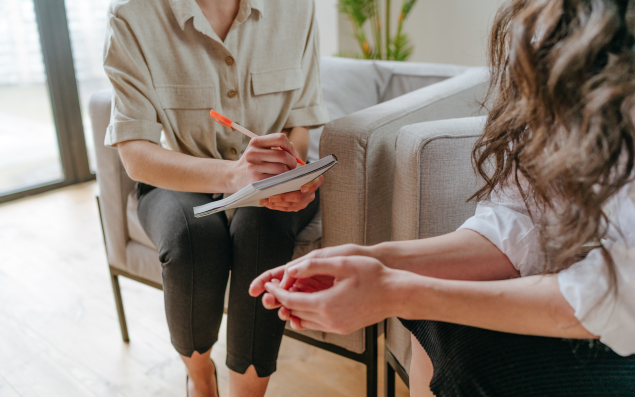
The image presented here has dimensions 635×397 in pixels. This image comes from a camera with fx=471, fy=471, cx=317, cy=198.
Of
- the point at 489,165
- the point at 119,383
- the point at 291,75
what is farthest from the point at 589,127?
the point at 119,383

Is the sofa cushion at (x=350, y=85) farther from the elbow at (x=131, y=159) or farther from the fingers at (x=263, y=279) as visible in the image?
the fingers at (x=263, y=279)

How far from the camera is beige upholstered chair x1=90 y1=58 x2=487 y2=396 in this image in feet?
3.00

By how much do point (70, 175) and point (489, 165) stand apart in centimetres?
252

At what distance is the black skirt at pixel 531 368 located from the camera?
53 centimetres

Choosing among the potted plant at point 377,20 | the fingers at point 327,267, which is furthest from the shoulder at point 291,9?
the potted plant at point 377,20

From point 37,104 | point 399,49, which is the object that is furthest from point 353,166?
point 37,104

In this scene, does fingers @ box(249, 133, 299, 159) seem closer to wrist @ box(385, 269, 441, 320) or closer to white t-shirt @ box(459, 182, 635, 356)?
wrist @ box(385, 269, 441, 320)

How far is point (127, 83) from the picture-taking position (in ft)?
3.09

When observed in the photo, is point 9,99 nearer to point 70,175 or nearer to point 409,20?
point 70,175

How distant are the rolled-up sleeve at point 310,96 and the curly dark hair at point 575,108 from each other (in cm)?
61

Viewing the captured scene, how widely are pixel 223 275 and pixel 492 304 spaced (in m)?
0.55

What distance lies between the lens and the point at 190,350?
93 cm

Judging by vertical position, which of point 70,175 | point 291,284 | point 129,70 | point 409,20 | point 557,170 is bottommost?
point 70,175

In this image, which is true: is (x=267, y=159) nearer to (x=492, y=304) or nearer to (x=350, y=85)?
(x=492, y=304)
